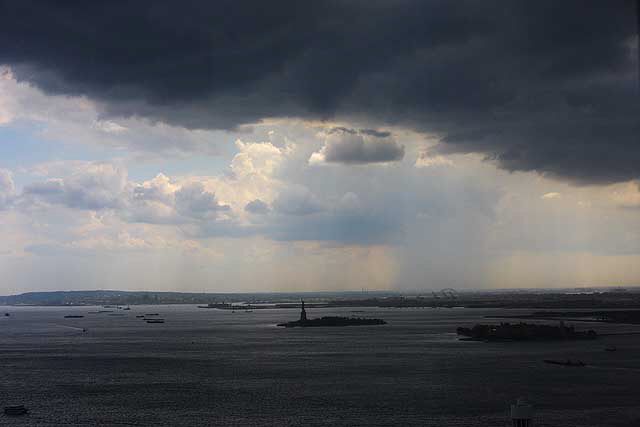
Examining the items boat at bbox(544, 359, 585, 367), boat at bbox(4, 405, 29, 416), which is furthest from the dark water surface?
boat at bbox(544, 359, 585, 367)

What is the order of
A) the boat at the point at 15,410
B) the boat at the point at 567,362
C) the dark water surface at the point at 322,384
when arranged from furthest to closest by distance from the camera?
the boat at the point at 567,362
the boat at the point at 15,410
the dark water surface at the point at 322,384

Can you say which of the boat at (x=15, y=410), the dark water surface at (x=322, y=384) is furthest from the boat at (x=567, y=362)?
the boat at (x=15, y=410)

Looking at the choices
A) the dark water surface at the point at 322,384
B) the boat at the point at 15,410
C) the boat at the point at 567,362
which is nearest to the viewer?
the dark water surface at the point at 322,384

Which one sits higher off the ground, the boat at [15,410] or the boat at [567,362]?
the boat at [15,410]

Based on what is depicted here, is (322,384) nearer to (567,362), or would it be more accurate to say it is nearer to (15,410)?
(15,410)

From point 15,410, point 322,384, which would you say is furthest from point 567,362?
point 15,410

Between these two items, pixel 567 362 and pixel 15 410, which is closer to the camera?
pixel 15 410

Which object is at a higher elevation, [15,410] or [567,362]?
[15,410]

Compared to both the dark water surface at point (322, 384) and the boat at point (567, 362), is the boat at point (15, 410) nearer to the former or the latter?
the dark water surface at point (322, 384)

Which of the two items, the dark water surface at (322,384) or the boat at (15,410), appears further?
the boat at (15,410)
